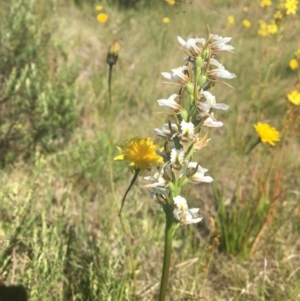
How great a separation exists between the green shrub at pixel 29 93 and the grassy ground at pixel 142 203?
0.10 m

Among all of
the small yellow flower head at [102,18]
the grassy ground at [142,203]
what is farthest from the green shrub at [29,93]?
the small yellow flower head at [102,18]

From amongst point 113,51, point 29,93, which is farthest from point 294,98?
point 29,93

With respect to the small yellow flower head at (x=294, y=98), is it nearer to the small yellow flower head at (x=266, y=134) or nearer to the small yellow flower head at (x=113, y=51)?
the small yellow flower head at (x=266, y=134)

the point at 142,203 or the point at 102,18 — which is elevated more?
the point at 102,18

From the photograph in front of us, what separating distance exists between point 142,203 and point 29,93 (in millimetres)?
1098

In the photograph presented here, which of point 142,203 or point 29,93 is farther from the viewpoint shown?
point 29,93

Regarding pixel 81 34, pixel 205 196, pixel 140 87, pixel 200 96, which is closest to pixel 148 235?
pixel 205 196

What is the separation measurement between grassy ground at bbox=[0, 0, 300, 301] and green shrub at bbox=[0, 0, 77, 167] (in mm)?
102

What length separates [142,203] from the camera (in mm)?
2371

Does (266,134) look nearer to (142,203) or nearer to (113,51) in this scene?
(142,203)

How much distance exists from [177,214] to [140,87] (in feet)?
8.90

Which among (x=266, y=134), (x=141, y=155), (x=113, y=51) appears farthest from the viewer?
(x=266, y=134)

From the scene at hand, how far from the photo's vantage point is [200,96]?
1.08m

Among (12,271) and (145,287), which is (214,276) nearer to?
(145,287)
